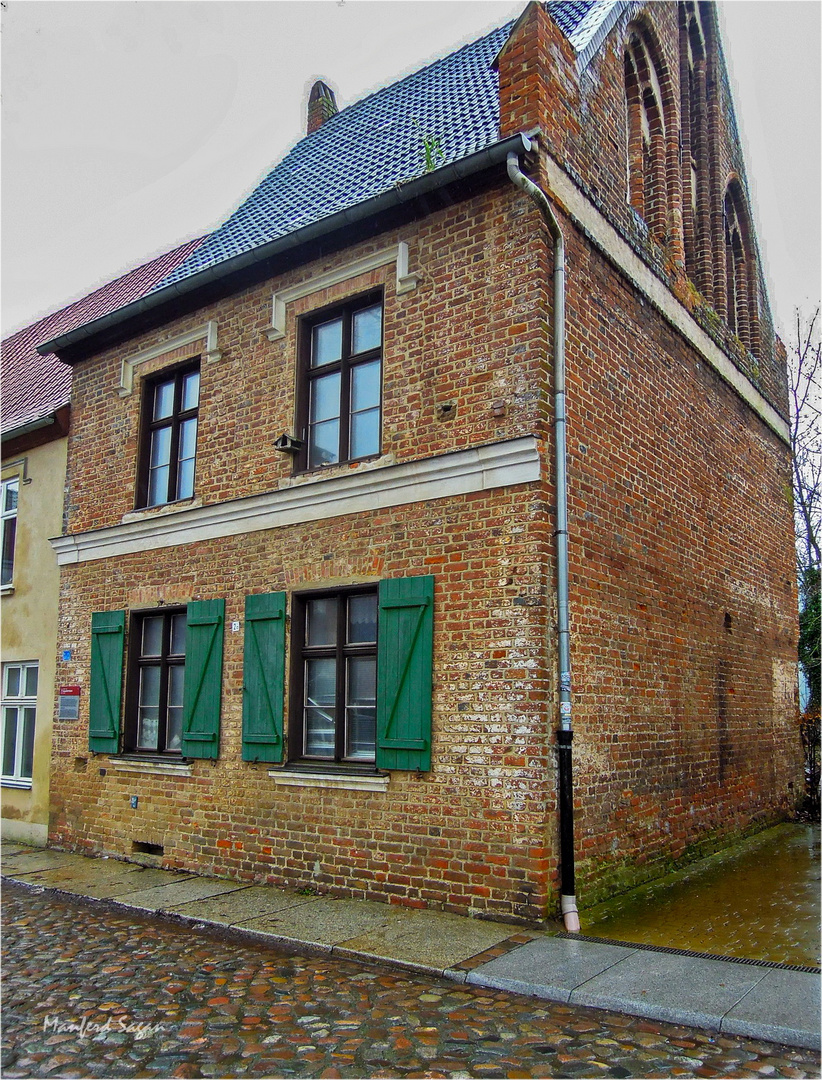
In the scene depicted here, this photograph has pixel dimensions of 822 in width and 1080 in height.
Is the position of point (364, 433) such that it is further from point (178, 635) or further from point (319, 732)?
point (178, 635)

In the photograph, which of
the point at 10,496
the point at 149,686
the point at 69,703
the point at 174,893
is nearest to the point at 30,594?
the point at 10,496

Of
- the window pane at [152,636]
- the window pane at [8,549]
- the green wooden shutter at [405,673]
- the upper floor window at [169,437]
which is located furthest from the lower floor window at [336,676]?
the window pane at [8,549]

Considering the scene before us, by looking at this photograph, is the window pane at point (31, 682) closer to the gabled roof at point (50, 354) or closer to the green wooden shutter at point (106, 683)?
the green wooden shutter at point (106, 683)

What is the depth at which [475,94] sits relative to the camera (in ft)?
33.3

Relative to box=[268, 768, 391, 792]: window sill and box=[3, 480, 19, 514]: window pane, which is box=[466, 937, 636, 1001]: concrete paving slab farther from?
box=[3, 480, 19, 514]: window pane

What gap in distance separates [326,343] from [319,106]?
7705 millimetres

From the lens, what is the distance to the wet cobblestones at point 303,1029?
14.8ft

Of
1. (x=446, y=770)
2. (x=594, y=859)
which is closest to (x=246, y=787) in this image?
(x=446, y=770)

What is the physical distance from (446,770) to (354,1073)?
326 centimetres

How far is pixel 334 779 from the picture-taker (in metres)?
8.33

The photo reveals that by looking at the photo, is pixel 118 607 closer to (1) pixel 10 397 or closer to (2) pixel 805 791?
(1) pixel 10 397

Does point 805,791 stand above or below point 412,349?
below

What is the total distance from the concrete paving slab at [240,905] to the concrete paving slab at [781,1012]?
4.03 metres

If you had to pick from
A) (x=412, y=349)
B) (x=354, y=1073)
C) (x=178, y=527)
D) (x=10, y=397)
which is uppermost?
(x=10, y=397)
